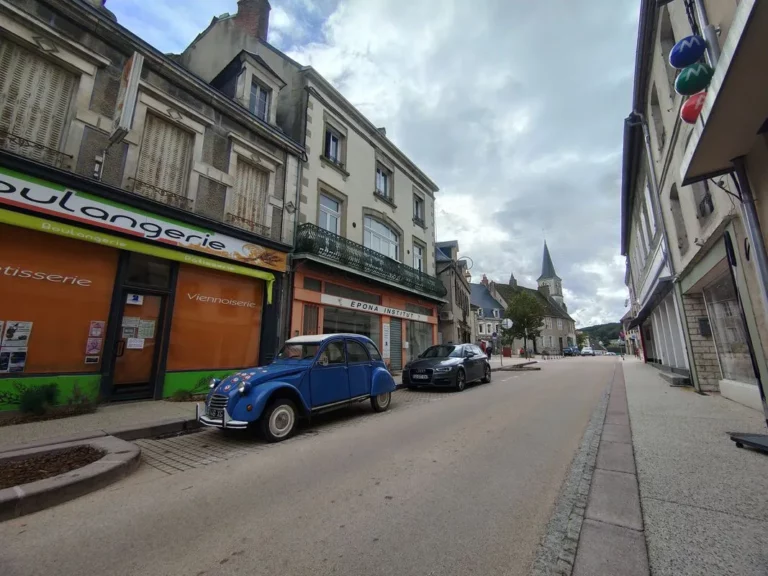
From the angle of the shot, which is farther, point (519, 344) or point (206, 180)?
point (519, 344)

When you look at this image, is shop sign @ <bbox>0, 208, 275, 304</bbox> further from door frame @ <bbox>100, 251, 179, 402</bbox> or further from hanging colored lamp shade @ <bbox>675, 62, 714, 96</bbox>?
hanging colored lamp shade @ <bbox>675, 62, 714, 96</bbox>

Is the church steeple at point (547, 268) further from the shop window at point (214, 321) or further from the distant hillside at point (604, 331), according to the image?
the shop window at point (214, 321)

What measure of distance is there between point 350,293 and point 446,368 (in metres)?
5.27

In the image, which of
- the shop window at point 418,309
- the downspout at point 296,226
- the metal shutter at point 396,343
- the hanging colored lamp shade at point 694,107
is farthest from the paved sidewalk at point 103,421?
the shop window at point 418,309

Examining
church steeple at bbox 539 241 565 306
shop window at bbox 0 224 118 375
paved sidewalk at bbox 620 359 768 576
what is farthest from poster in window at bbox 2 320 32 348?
church steeple at bbox 539 241 565 306

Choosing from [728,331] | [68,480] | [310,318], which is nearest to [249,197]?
[310,318]

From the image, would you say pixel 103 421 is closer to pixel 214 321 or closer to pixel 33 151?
pixel 214 321

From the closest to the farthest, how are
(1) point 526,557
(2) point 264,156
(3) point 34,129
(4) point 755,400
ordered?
1. (1) point 526,557
2. (4) point 755,400
3. (3) point 34,129
4. (2) point 264,156

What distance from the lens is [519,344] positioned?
63.3m

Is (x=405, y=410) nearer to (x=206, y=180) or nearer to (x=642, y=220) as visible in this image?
(x=206, y=180)

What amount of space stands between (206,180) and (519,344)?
203 feet

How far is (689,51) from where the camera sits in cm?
433

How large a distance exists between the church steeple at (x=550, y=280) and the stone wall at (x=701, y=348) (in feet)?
239

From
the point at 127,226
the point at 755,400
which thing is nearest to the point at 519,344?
the point at 755,400
